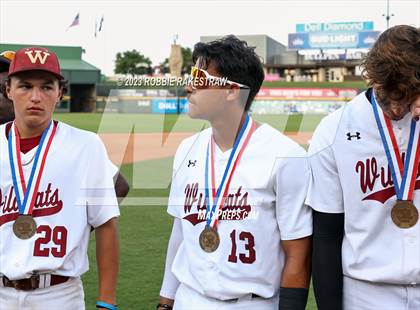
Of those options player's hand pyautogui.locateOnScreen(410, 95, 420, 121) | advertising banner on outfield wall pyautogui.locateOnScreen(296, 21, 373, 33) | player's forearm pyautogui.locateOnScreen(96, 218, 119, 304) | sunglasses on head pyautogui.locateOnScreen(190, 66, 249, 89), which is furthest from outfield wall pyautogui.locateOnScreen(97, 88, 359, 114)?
player's hand pyautogui.locateOnScreen(410, 95, 420, 121)

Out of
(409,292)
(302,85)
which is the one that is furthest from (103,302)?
(302,85)

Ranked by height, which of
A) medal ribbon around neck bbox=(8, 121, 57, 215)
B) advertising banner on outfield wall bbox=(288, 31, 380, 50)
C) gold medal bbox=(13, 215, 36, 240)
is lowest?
gold medal bbox=(13, 215, 36, 240)

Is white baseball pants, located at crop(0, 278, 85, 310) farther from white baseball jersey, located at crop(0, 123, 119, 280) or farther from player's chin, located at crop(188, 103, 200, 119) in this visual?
player's chin, located at crop(188, 103, 200, 119)

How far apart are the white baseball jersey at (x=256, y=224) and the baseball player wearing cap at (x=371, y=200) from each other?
0.33 ft

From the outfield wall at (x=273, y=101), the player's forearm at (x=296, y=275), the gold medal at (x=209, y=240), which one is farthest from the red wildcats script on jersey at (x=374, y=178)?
the outfield wall at (x=273, y=101)

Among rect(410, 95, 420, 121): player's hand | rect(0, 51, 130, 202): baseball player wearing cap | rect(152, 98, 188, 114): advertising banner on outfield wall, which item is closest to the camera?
rect(410, 95, 420, 121): player's hand

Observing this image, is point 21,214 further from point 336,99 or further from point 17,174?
point 336,99

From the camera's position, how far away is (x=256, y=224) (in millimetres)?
2568

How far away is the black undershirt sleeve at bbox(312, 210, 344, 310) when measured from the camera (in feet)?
8.03

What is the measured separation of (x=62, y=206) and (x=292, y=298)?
1.11 meters

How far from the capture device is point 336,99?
144 ft

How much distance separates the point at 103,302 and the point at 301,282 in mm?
968

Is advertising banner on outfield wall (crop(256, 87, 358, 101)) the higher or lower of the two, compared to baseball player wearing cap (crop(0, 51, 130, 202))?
higher

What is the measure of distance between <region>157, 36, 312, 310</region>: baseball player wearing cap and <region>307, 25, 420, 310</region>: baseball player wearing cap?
0.35 ft
